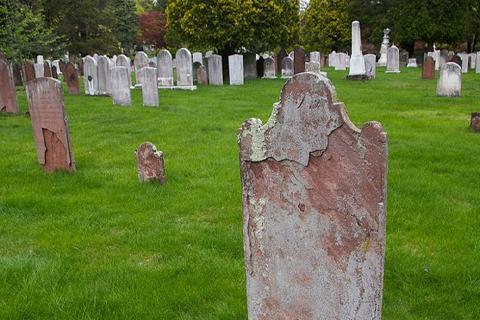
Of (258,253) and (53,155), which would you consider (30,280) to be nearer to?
(258,253)

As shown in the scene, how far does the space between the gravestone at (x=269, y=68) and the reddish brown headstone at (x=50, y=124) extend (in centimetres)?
1872

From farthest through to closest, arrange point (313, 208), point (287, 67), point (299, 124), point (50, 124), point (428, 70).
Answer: point (287, 67) < point (428, 70) < point (50, 124) < point (313, 208) < point (299, 124)

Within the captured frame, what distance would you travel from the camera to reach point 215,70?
72.6 feet

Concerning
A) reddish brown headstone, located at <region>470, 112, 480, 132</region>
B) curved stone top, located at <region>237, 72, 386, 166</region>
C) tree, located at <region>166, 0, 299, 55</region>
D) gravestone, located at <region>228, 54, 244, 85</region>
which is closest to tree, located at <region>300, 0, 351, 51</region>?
tree, located at <region>166, 0, 299, 55</region>

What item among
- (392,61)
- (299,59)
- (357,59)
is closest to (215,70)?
(299,59)

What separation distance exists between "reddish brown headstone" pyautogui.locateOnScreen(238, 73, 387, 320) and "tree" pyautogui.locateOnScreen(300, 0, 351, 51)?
41.7 m

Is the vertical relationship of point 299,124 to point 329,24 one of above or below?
below

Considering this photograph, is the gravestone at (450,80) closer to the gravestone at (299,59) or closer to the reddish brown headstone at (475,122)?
the reddish brown headstone at (475,122)

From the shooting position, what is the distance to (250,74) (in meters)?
25.5

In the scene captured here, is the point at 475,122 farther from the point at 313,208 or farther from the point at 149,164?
the point at 313,208

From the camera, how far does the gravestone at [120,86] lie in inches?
582

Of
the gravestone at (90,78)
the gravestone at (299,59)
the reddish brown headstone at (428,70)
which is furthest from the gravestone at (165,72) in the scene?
the reddish brown headstone at (428,70)

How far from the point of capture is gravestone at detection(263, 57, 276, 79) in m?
25.6

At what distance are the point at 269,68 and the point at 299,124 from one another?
23541 millimetres
